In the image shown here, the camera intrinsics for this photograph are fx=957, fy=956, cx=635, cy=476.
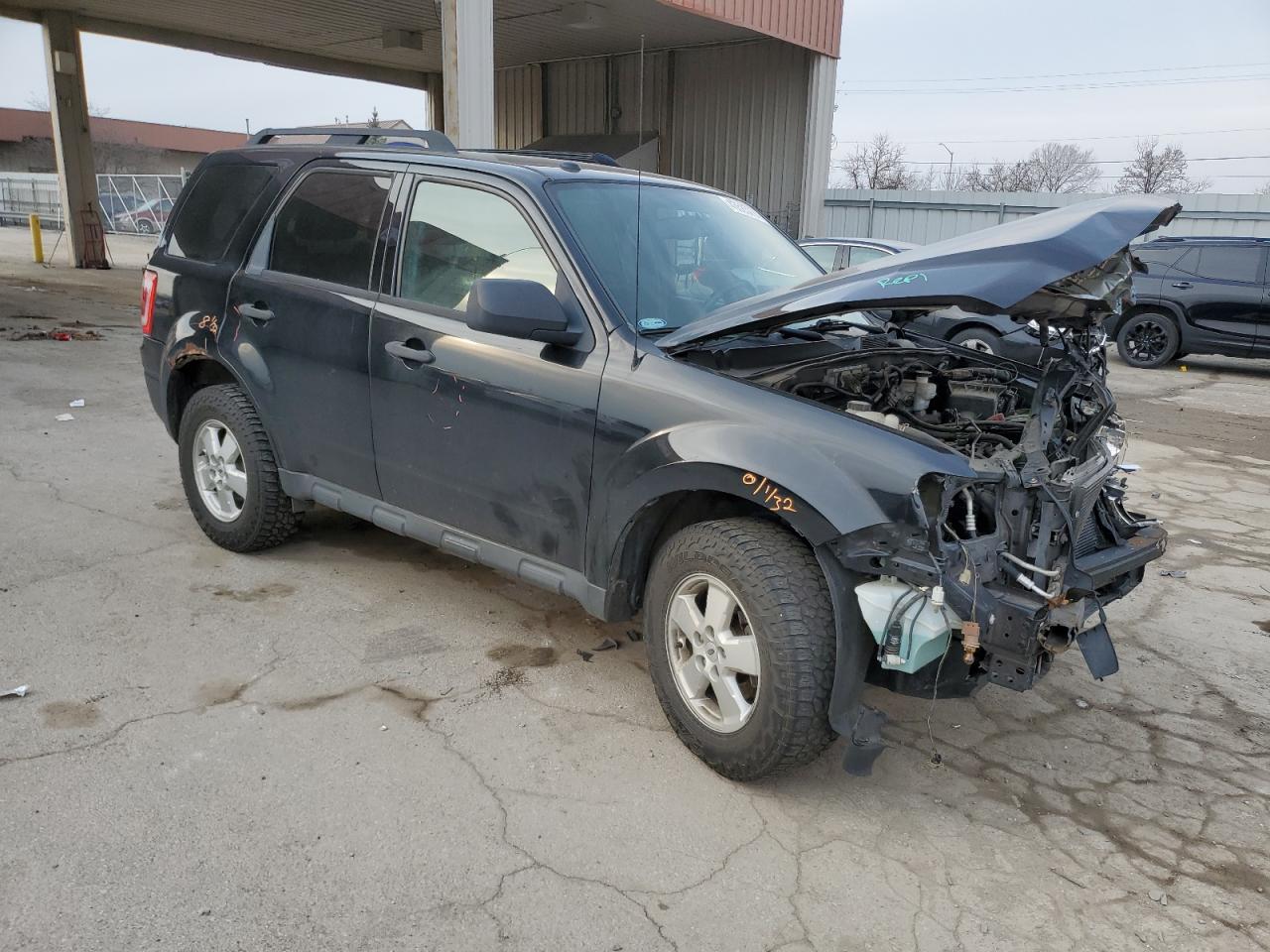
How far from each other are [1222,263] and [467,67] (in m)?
9.95


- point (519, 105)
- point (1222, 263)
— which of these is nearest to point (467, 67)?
point (1222, 263)

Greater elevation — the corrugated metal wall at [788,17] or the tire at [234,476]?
the corrugated metal wall at [788,17]

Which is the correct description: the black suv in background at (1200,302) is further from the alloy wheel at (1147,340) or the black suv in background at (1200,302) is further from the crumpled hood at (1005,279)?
the crumpled hood at (1005,279)

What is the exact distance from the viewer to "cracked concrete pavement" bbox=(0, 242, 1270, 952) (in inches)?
98.7

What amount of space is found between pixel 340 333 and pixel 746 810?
2552mm

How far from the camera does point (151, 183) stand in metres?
35.5

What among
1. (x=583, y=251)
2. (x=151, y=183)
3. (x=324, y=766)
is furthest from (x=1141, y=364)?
(x=151, y=183)

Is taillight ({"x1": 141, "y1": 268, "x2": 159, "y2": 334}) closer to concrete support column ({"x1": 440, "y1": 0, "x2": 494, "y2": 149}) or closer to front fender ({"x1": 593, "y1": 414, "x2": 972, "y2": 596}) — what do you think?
front fender ({"x1": 593, "y1": 414, "x2": 972, "y2": 596})

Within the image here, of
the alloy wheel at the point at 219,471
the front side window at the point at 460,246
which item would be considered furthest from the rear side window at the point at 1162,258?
the alloy wheel at the point at 219,471

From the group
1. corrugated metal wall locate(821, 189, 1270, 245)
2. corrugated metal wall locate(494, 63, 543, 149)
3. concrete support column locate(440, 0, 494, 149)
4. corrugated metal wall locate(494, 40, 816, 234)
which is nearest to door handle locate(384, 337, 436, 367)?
concrete support column locate(440, 0, 494, 149)

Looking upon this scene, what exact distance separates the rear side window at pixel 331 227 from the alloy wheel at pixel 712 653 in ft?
6.64

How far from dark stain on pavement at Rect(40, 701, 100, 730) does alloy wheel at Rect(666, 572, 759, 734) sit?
2.02 meters

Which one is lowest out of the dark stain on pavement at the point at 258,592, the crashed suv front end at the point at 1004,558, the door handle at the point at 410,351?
the dark stain on pavement at the point at 258,592

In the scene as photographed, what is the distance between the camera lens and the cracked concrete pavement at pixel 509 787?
2.51 meters
